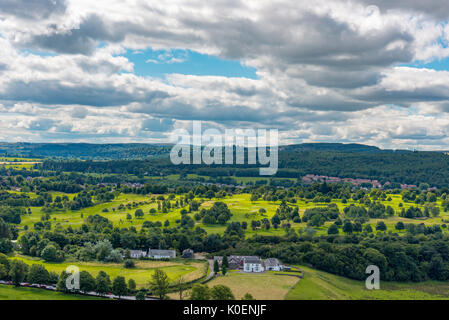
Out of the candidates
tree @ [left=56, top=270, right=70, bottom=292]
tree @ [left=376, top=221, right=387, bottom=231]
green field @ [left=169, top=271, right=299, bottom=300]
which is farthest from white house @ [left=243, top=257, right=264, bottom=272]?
tree @ [left=376, top=221, right=387, bottom=231]

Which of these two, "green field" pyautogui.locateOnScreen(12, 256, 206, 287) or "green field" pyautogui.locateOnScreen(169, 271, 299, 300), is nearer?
"green field" pyautogui.locateOnScreen(169, 271, 299, 300)

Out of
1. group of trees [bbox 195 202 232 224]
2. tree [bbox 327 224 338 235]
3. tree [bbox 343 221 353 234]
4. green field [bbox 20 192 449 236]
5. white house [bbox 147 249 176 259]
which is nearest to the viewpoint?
white house [bbox 147 249 176 259]

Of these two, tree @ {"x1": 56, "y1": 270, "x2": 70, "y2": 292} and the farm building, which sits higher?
tree @ {"x1": 56, "y1": 270, "x2": 70, "y2": 292}

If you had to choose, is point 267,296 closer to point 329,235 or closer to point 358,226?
point 329,235

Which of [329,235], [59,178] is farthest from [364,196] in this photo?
[59,178]

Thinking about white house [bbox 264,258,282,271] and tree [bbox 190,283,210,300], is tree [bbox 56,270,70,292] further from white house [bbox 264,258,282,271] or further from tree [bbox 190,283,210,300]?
white house [bbox 264,258,282,271]
